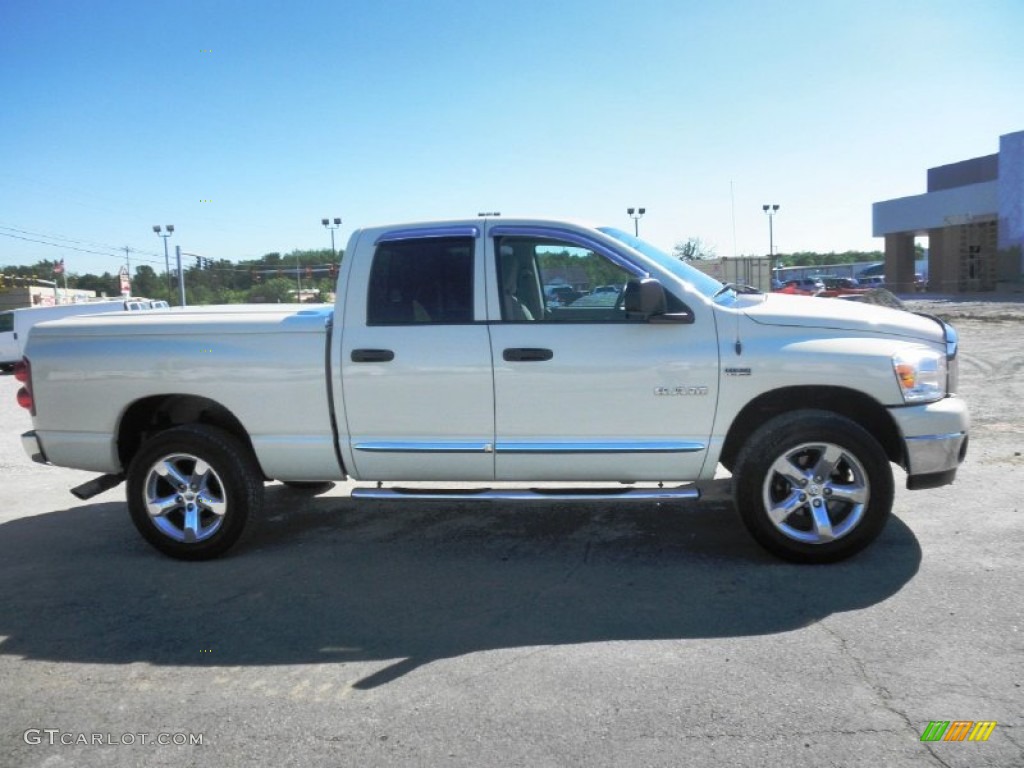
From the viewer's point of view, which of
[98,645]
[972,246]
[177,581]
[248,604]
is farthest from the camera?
[972,246]

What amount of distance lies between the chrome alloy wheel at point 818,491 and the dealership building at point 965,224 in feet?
148

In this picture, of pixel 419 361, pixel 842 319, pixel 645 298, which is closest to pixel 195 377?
pixel 419 361

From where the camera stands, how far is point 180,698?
3.50m

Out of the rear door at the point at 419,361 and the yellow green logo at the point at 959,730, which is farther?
the rear door at the point at 419,361

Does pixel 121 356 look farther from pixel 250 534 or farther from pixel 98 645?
pixel 98 645

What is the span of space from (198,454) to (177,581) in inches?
30.7

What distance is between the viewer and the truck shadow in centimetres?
399

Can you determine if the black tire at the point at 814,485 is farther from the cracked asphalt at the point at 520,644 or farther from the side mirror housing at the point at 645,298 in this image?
the side mirror housing at the point at 645,298

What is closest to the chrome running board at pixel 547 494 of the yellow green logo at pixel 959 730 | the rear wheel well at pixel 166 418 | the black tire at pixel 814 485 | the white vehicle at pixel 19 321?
the black tire at pixel 814 485

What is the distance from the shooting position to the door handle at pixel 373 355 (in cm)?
498

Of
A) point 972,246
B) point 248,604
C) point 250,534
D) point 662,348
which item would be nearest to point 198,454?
point 250,534

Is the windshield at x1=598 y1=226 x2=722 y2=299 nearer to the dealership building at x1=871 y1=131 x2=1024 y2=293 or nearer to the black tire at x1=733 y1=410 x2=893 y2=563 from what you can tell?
the black tire at x1=733 y1=410 x2=893 y2=563

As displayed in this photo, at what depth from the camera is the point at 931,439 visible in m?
4.61

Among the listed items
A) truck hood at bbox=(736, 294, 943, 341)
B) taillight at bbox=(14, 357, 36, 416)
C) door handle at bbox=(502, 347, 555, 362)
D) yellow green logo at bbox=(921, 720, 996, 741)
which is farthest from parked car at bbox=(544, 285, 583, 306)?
taillight at bbox=(14, 357, 36, 416)
